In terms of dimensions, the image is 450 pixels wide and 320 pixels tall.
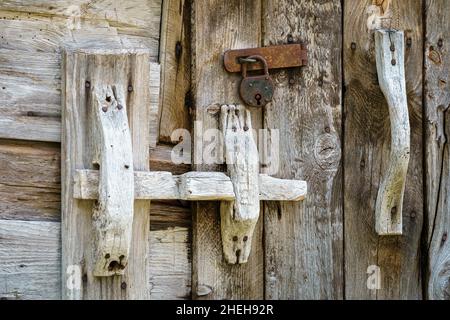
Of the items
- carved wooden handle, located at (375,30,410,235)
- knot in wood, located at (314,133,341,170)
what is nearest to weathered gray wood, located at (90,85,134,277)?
knot in wood, located at (314,133,341,170)

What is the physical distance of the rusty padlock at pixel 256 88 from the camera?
2.15 meters

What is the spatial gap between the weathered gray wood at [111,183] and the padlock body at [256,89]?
0.96 feet

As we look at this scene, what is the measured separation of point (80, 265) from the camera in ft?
6.64

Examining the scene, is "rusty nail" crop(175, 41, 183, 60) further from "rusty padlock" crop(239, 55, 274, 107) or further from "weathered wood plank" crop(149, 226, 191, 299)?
"weathered wood plank" crop(149, 226, 191, 299)

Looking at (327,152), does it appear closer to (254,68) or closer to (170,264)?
(254,68)

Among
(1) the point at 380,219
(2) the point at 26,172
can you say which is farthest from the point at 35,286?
(1) the point at 380,219

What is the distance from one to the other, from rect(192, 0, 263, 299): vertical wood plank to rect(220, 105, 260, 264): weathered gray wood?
29 millimetres

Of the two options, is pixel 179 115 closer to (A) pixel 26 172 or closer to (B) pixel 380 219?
(A) pixel 26 172

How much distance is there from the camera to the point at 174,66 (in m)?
2.15

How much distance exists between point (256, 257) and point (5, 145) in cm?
64

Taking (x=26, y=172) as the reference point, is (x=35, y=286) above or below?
below

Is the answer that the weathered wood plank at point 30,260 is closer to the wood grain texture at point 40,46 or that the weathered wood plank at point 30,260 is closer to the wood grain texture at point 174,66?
the wood grain texture at point 40,46

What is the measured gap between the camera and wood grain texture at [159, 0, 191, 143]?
7.00 ft

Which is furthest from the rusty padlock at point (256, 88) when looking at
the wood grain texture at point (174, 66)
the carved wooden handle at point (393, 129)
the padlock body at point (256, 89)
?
the carved wooden handle at point (393, 129)
